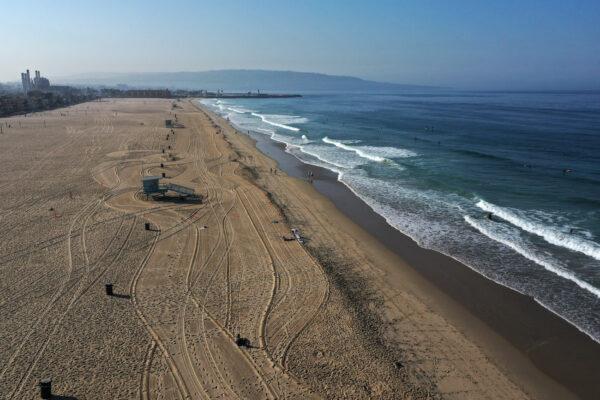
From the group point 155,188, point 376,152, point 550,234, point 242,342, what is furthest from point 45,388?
point 376,152

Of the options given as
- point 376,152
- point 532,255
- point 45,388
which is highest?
point 376,152

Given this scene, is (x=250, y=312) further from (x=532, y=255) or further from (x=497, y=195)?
(x=497, y=195)

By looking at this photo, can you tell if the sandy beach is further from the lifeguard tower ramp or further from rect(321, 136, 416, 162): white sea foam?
rect(321, 136, 416, 162): white sea foam

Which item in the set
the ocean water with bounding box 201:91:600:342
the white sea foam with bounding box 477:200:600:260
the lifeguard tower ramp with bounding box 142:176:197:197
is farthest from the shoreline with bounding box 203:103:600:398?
the lifeguard tower ramp with bounding box 142:176:197:197

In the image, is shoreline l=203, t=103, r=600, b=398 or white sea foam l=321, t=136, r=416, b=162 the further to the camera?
white sea foam l=321, t=136, r=416, b=162

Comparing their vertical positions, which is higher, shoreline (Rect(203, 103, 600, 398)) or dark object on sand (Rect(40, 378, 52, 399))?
dark object on sand (Rect(40, 378, 52, 399))

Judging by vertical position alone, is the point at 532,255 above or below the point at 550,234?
below

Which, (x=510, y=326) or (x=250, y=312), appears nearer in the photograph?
(x=250, y=312)

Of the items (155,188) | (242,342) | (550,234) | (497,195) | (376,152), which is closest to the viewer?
(242,342)
